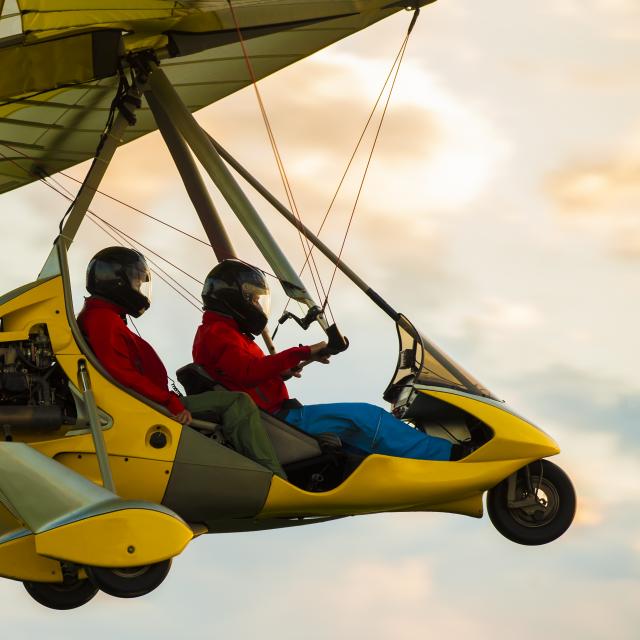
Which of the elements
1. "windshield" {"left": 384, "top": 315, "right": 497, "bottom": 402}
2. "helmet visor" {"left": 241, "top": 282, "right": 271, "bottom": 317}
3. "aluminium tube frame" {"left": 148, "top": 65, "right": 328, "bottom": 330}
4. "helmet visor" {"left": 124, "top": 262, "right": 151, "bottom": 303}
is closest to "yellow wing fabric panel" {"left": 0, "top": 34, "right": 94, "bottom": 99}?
"aluminium tube frame" {"left": 148, "top": 65, "right": 328, "bottom": 330}

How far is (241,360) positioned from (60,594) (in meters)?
2.13

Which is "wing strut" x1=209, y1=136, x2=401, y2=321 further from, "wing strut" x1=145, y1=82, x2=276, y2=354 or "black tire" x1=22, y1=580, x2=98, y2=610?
"black tire" x1=22, y1=580, x2=98, y2=610

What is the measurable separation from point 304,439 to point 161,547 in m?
1.72

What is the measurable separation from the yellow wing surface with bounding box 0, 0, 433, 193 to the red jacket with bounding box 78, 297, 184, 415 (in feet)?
5.68

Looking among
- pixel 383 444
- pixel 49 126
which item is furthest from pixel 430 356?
pixel 49 126

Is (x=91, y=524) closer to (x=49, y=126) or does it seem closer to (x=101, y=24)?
(x=101, y=24)

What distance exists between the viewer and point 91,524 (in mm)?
10602

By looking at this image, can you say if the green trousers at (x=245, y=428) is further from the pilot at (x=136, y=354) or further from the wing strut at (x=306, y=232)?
the wing strut at (x=306, y=232)

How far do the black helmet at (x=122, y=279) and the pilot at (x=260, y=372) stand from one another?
49 centimetres

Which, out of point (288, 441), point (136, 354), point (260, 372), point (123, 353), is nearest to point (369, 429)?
point (288, 441)

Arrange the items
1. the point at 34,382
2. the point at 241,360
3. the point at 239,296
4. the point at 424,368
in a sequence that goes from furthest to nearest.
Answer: the point at 424,368 → the point at 239,296 → the point at 241,360 → the point at 34,382

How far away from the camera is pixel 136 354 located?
11953 millimetres

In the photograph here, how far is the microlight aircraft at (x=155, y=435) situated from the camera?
10883 millimetres

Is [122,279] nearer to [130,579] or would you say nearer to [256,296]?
[256,296]
